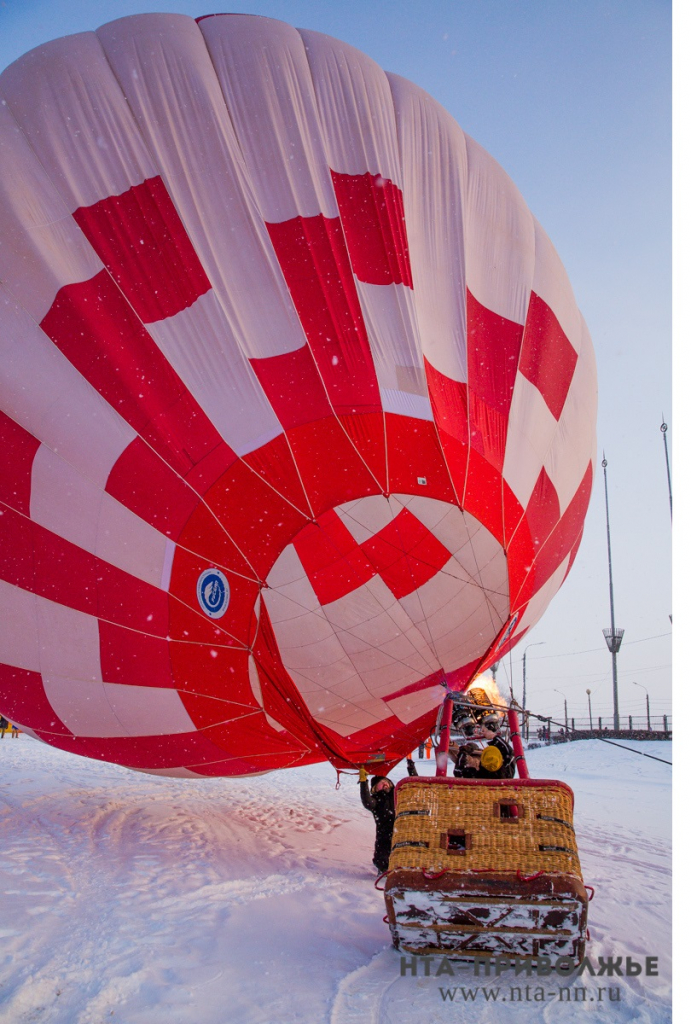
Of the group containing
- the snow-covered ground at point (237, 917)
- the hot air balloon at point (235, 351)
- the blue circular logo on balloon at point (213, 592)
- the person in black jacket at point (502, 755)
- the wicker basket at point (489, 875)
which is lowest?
the snow-covered ground at point (237, 917)

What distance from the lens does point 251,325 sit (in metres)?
3.78

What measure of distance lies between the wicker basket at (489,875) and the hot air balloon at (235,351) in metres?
1.22

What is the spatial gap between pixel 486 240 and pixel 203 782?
5.84m

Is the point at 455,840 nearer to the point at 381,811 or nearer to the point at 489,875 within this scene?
the point at 489,875

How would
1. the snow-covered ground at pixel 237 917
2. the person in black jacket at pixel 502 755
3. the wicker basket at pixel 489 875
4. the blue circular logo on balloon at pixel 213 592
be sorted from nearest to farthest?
the snow-covered ground at pixel 237 917, the wicker basket at pixel 489 875, the person in black jacket at pixel 502 755, the blue circular logo on balloon at pixel 213 592

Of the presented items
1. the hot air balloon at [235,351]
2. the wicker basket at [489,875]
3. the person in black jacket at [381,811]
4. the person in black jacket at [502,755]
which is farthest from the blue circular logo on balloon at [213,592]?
the wicker basket at [489,875]

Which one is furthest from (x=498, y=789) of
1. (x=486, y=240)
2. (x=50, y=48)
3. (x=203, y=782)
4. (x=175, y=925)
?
(x=203, y=782)

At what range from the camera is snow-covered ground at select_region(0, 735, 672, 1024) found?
228cm

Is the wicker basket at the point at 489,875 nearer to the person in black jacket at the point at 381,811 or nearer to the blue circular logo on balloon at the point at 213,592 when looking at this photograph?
the person in black jacket at the point at 381,811

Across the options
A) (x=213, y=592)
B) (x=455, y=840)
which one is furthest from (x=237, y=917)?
(x=213, y=592)

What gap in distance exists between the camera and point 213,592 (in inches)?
152

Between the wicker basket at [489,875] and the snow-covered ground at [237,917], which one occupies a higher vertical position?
the wicker basket at [489,875]

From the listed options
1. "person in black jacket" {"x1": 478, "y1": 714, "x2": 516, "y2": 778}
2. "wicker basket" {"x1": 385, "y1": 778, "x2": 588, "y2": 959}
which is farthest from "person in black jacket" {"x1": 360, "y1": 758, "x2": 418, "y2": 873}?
"wicker basket" {"x1": 385, "y1": 778, "x2": 588, "y2": 959}

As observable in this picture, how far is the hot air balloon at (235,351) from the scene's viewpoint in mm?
3689
